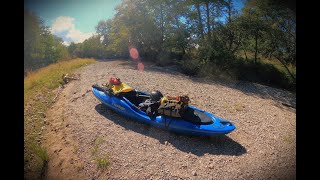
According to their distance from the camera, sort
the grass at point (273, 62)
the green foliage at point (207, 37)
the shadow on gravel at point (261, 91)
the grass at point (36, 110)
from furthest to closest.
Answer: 1. the grass at point (273, 62)
2. the shadow on gravel at point (261, 91)
3. the green foliage at point (207, 37)
4. the grass at point (36, 110)

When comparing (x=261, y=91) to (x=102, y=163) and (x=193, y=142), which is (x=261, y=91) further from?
(x=102, y=163)

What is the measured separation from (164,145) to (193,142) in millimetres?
633

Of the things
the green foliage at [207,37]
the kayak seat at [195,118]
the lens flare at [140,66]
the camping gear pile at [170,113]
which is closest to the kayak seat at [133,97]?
the camping gear pile at [170,113]

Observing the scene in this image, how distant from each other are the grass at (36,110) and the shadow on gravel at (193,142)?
5.94ft

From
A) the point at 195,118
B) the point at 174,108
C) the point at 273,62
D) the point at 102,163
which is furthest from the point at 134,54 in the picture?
the point at 102,163

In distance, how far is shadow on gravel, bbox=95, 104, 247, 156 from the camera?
4.88 meters

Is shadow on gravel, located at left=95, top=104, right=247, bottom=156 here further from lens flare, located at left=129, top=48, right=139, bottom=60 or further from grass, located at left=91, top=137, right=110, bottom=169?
lens flare, located at left=129, top=48, right=139, bottom=60

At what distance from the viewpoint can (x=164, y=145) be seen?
16.5 feet

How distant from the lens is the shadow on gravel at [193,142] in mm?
4883

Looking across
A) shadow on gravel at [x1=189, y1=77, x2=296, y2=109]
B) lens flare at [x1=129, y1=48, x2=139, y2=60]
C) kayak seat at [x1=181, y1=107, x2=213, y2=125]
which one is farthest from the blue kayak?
lens flare at [x1=129, y1=48, x2=139, y2=60]

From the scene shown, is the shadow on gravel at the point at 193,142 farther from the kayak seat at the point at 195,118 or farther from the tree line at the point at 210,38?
the tree line at the point at 210,38
